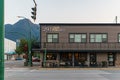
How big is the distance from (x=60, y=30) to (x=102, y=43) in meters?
7.83

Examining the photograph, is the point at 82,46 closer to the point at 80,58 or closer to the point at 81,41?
the point at 81,41

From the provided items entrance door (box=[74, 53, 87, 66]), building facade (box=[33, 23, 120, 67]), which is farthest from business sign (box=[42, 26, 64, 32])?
entrance door (box=[74, 53, 87, 66])

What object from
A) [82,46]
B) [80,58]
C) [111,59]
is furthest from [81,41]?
[111,59]

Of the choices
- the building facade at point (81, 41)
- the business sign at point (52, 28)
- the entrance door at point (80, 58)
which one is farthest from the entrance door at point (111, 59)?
the business sign at point (52, 28)

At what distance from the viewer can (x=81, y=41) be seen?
56906 mm

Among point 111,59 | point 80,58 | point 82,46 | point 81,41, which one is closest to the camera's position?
point 82,46

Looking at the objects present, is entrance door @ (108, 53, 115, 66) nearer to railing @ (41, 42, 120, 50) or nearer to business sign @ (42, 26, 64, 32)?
Result: railing @ (41, 42, 120, 50)

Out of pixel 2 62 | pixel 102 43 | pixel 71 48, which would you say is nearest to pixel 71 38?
pixel 71 48

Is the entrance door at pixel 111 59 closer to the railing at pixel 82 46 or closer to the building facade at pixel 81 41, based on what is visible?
the building facade at pixel 81 41

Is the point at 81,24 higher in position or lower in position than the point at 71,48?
higher

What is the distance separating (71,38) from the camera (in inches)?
2253

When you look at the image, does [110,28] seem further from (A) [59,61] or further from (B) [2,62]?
(B) [2,62]

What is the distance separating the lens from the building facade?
56594 mm

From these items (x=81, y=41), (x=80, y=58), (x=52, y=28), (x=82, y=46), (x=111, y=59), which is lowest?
(x=111, y=59)
